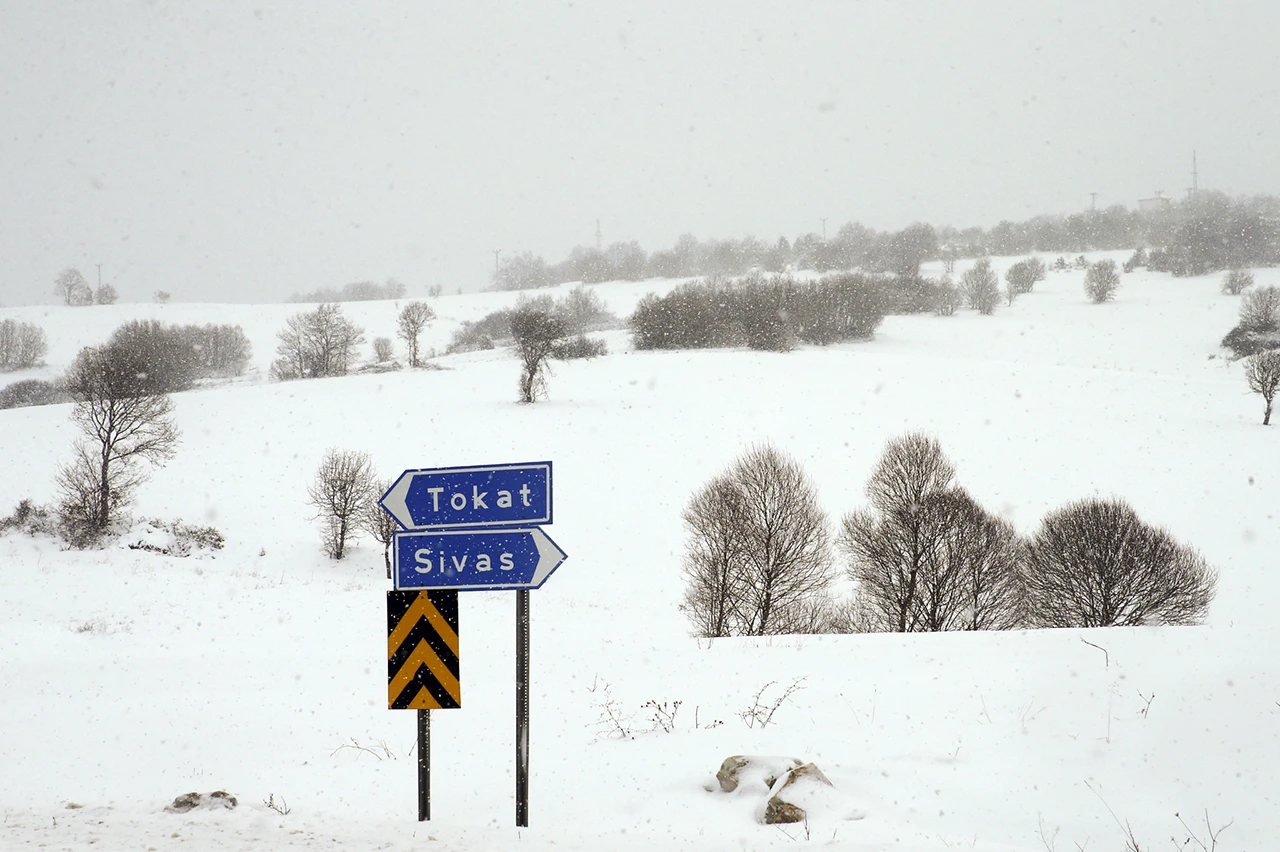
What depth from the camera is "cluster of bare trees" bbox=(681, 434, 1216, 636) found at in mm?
22547

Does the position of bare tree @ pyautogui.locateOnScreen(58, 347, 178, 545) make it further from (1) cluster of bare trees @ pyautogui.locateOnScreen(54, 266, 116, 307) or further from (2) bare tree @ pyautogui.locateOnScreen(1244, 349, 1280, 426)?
(1) cluster of bare trees @ pyautogui.locateOnScreen(54, 266, 116, 307)

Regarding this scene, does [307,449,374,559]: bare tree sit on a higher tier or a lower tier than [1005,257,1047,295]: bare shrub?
lower

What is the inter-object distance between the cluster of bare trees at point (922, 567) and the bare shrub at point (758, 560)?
0.04 m

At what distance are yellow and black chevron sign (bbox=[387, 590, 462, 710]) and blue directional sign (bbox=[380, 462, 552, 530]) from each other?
1.99 feet

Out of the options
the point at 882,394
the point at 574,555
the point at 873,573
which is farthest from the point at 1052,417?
the point at 574,555

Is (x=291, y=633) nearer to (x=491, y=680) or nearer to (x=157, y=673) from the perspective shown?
(x=157, y=673)

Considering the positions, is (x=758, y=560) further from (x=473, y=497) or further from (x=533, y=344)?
(x=533, y=344)

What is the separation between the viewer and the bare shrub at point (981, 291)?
89688 mm

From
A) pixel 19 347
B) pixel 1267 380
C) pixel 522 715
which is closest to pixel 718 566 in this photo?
pixel 522 715

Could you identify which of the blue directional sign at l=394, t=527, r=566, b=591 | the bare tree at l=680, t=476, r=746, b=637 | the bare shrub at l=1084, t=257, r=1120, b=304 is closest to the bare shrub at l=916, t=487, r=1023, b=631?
the bare tree at l=680, t=476, r=746, b=637

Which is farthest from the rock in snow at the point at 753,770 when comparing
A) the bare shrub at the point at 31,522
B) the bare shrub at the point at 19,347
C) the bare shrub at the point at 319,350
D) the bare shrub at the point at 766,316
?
the bare shrub at the point at 19,347

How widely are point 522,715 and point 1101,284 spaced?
101 metres

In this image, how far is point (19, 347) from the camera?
7869cm

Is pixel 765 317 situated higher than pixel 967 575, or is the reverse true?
pixel 765 317
